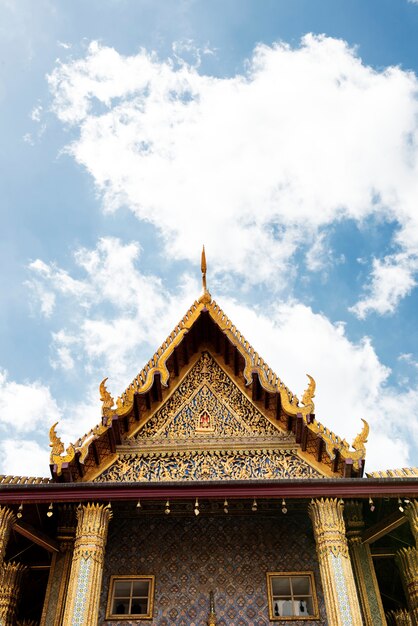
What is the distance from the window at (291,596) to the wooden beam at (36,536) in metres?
3.30

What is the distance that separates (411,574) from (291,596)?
179 cm

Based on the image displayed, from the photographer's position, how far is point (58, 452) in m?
8.97

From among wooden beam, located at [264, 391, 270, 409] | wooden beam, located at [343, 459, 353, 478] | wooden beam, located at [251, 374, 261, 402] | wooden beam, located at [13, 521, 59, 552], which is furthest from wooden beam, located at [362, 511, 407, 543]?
wooden beam, located at [13, 521, 59, 552]

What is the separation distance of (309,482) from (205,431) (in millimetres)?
2296

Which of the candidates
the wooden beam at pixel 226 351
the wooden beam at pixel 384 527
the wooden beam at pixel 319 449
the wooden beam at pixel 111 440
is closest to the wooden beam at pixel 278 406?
the wooden beam at pixel 319 449

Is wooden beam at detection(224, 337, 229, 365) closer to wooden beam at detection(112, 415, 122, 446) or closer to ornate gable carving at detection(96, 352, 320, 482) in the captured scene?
ornate gable carving at detection(96, 352, 320, 482)

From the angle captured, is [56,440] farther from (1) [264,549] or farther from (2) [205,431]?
(1) [264,549]

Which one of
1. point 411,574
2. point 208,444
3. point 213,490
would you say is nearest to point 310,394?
point 208,444

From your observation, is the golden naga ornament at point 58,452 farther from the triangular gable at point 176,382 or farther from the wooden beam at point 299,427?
the wooden beam at point 299,427

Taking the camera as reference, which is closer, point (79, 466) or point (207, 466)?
point (79, 466)

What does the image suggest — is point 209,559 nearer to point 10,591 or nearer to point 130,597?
point 130,597

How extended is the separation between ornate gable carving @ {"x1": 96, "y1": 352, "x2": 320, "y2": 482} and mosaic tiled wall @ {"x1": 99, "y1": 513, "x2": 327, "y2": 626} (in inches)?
36.6

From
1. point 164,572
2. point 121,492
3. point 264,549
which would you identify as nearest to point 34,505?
point 121,492

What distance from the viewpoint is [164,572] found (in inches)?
365
